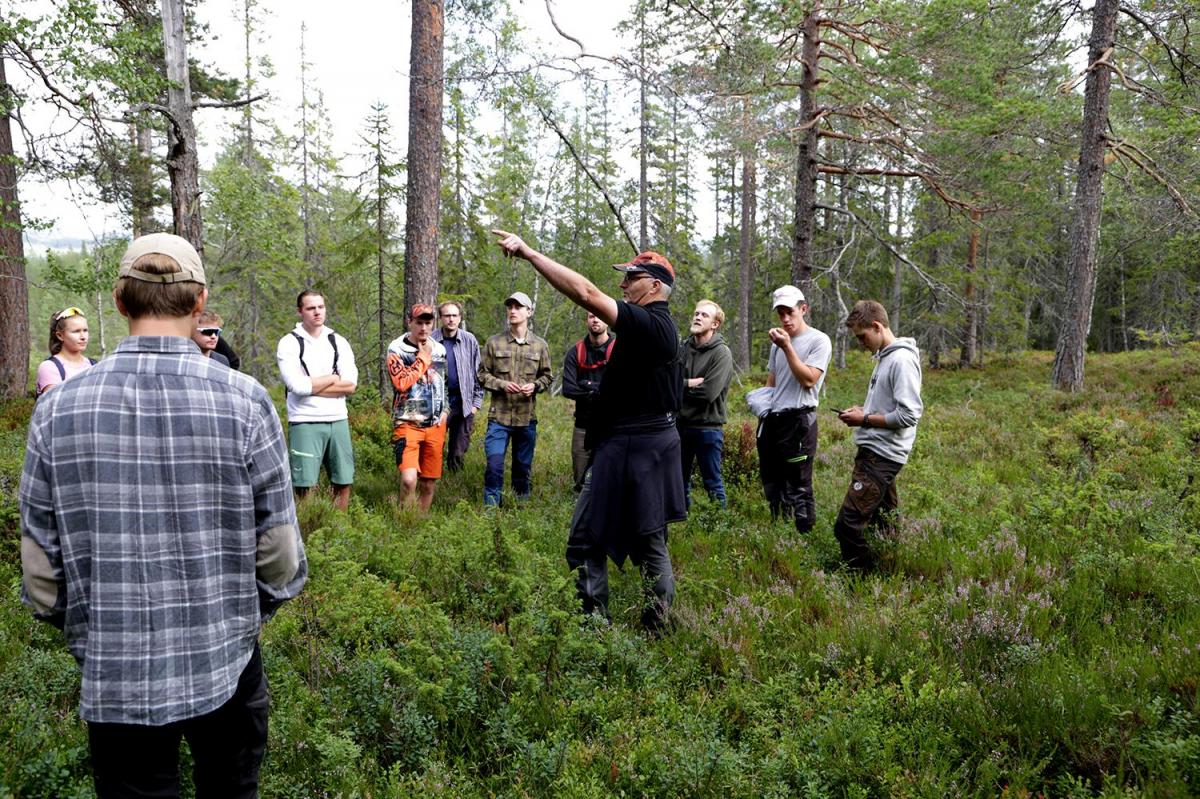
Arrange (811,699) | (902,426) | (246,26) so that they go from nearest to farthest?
1. (811,699)
2. (902,426)
3. (246,26)

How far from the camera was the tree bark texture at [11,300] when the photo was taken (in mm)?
11953

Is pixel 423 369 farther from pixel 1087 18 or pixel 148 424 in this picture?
pixel 1087 18

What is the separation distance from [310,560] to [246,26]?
1167 inches

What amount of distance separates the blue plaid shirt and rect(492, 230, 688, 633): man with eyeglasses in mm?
2088

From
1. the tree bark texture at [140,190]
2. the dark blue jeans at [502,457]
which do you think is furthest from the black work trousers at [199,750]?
the tree bark texture at [140,190]

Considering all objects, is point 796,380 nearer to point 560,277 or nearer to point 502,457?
point 502,457

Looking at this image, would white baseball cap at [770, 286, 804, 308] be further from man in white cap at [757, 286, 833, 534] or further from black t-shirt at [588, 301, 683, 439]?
black t-shirt at [588, 301, 683, 439]

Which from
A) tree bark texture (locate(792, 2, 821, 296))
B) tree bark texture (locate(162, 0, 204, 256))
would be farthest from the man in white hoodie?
tree bark texture (locate(792, 2, 821, 296))

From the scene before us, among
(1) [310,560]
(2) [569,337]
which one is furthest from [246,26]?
(1) [310,560]

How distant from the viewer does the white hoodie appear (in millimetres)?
5809

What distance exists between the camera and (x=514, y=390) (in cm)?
707

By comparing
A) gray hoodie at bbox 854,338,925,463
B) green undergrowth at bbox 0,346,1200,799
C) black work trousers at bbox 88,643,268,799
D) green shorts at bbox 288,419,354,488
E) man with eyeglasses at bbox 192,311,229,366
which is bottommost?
green undergrowth at bbox 0,346,1200,799

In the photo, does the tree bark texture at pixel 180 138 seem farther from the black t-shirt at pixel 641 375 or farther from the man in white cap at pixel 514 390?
the black t-shirt at pixel 641 375

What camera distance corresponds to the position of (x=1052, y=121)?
13414 millimetres
